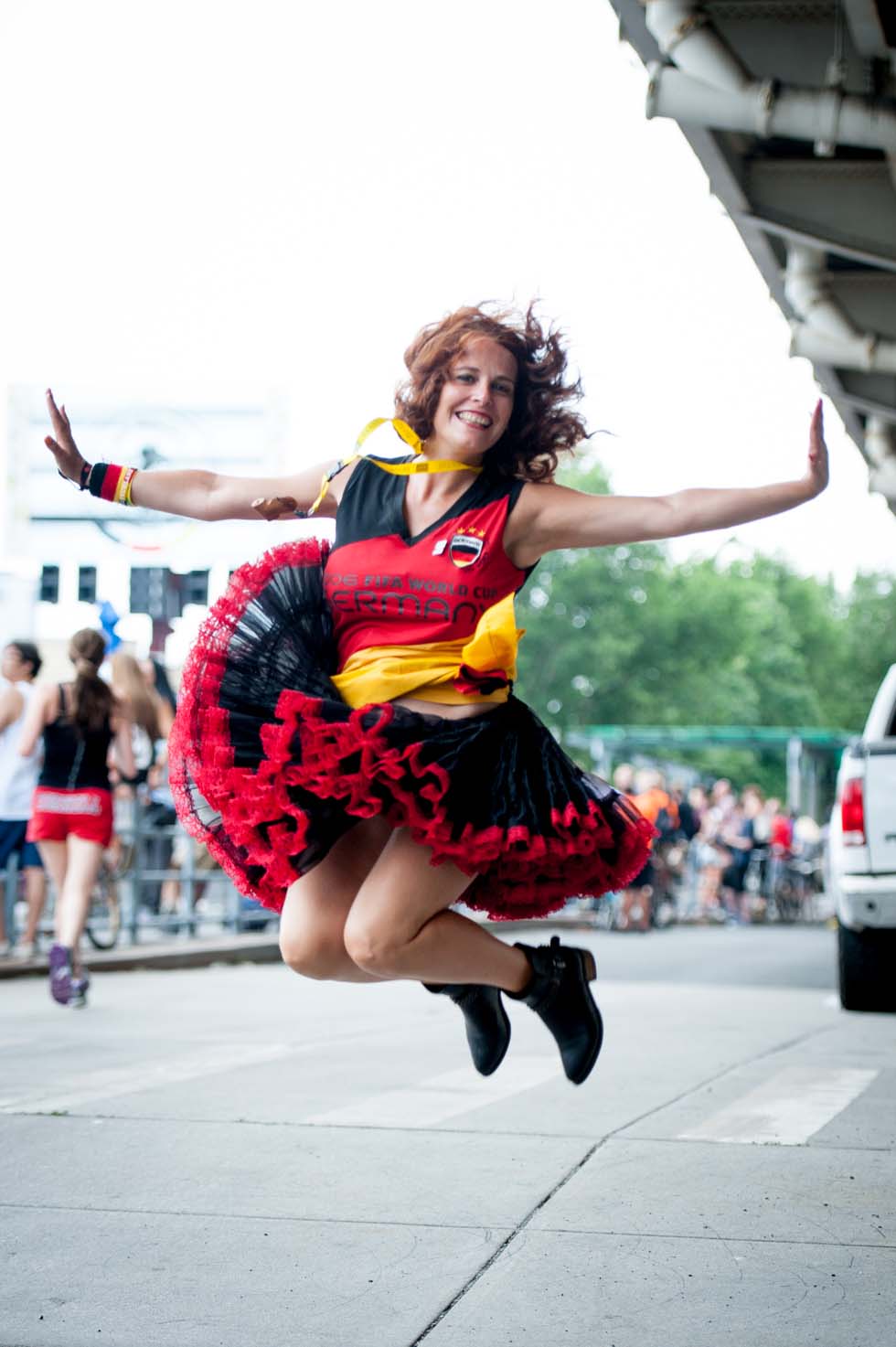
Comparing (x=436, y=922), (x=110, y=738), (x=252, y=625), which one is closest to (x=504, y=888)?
(x=436, y=922)

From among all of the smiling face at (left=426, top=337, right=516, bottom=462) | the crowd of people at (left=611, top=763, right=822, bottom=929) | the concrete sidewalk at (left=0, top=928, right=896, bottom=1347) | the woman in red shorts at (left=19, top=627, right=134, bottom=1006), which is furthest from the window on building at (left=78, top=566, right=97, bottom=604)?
the smiling face at (left=426, top=337, right=516, bottom=462)

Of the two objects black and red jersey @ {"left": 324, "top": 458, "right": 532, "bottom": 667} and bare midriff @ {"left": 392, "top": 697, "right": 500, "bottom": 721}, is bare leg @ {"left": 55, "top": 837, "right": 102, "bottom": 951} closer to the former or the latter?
black and red jersey @ {"left": 324, "top": 458, "right": 532, "bottom": 667}

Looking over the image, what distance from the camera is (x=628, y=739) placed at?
125 ft

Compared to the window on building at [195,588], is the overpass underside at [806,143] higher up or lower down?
higher up

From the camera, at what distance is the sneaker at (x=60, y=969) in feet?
31.5

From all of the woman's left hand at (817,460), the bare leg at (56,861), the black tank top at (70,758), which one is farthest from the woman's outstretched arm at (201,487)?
the bare leg at (56,861)

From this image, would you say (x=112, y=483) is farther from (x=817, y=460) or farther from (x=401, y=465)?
(x=817, y=460)

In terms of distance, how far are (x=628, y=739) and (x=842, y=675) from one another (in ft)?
186

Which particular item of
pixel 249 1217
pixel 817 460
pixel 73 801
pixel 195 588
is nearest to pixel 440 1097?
pixel 249 1217

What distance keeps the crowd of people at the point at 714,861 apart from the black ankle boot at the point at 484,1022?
17129 millimetres

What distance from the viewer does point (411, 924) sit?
4.39 metres

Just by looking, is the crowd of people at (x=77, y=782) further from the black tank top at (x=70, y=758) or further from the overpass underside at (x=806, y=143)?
the overpass underside at (x=806, y=143)

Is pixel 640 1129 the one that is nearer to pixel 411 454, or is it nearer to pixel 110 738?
pixel 411 454

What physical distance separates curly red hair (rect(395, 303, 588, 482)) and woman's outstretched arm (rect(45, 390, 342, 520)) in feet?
1.05
